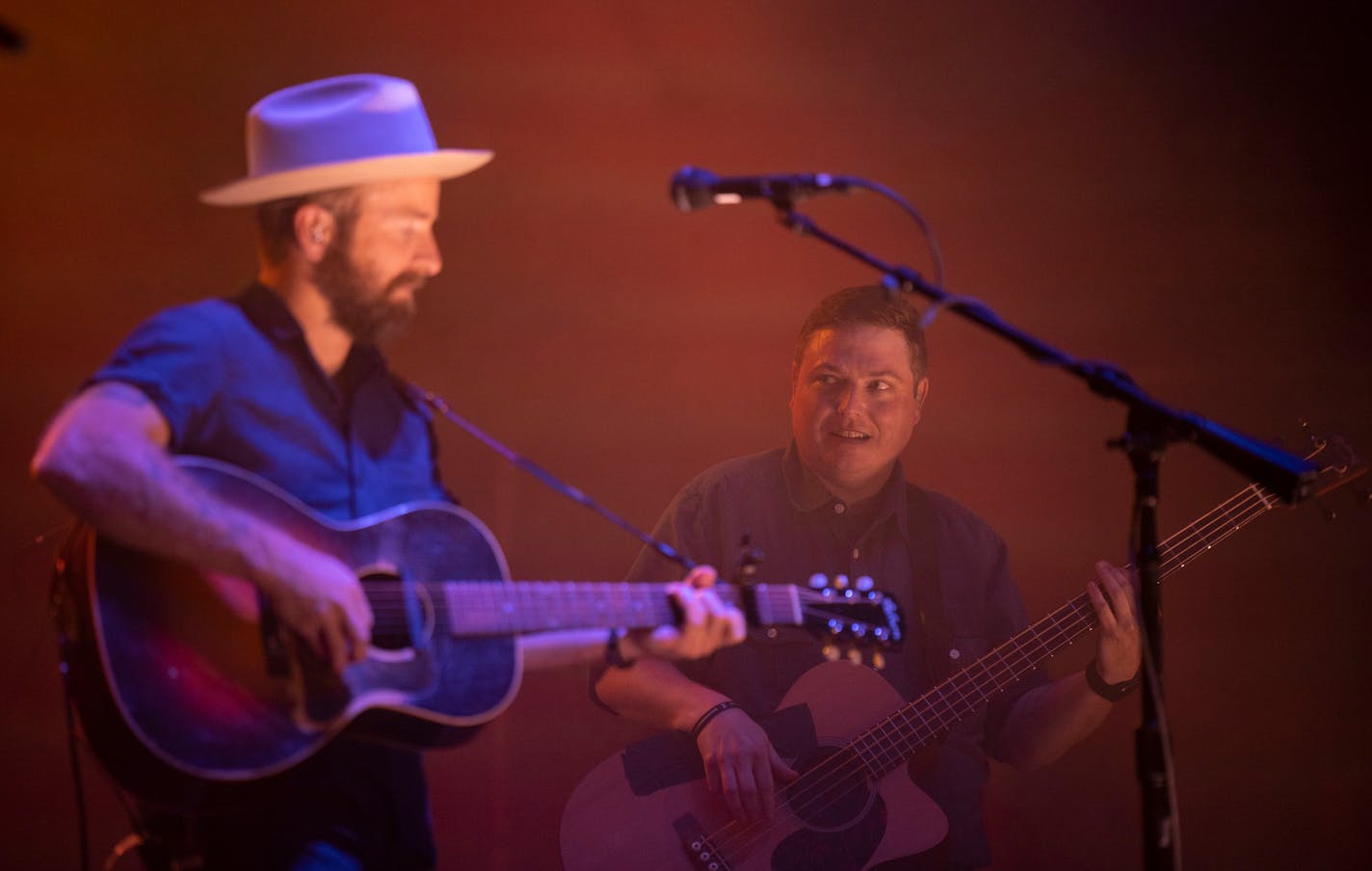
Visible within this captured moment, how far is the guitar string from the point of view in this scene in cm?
308

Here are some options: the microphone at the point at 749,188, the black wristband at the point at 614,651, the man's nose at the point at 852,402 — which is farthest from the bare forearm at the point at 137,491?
the man's nose at the point at 852,402

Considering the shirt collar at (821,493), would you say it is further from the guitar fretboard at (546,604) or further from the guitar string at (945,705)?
the guitar fretboard at (546,604)

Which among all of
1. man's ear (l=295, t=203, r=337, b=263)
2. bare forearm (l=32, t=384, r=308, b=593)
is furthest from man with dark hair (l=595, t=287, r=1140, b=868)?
bare forearm (l=32, t=384, r=308, b=593)

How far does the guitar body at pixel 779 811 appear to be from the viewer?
9.80 ft

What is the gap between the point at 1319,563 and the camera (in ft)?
14.1

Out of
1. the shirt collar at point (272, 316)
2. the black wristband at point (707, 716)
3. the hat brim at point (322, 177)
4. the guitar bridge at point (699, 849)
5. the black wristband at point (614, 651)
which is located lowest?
the guitar bridge at point (699, 849)

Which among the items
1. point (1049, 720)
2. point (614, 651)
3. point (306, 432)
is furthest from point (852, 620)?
point (306, 432)

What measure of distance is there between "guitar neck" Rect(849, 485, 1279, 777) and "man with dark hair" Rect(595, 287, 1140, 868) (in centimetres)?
8

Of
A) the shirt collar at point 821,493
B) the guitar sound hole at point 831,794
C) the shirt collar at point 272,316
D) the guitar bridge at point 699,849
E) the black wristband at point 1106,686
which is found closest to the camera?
the shirt collar at point 272,316

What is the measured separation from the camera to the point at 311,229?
2.40m

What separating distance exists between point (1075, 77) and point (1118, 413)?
127cm

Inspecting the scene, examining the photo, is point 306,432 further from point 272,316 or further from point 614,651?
point 614,651

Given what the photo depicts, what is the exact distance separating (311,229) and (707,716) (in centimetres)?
161

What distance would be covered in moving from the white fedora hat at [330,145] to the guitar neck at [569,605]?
2.88 feet
